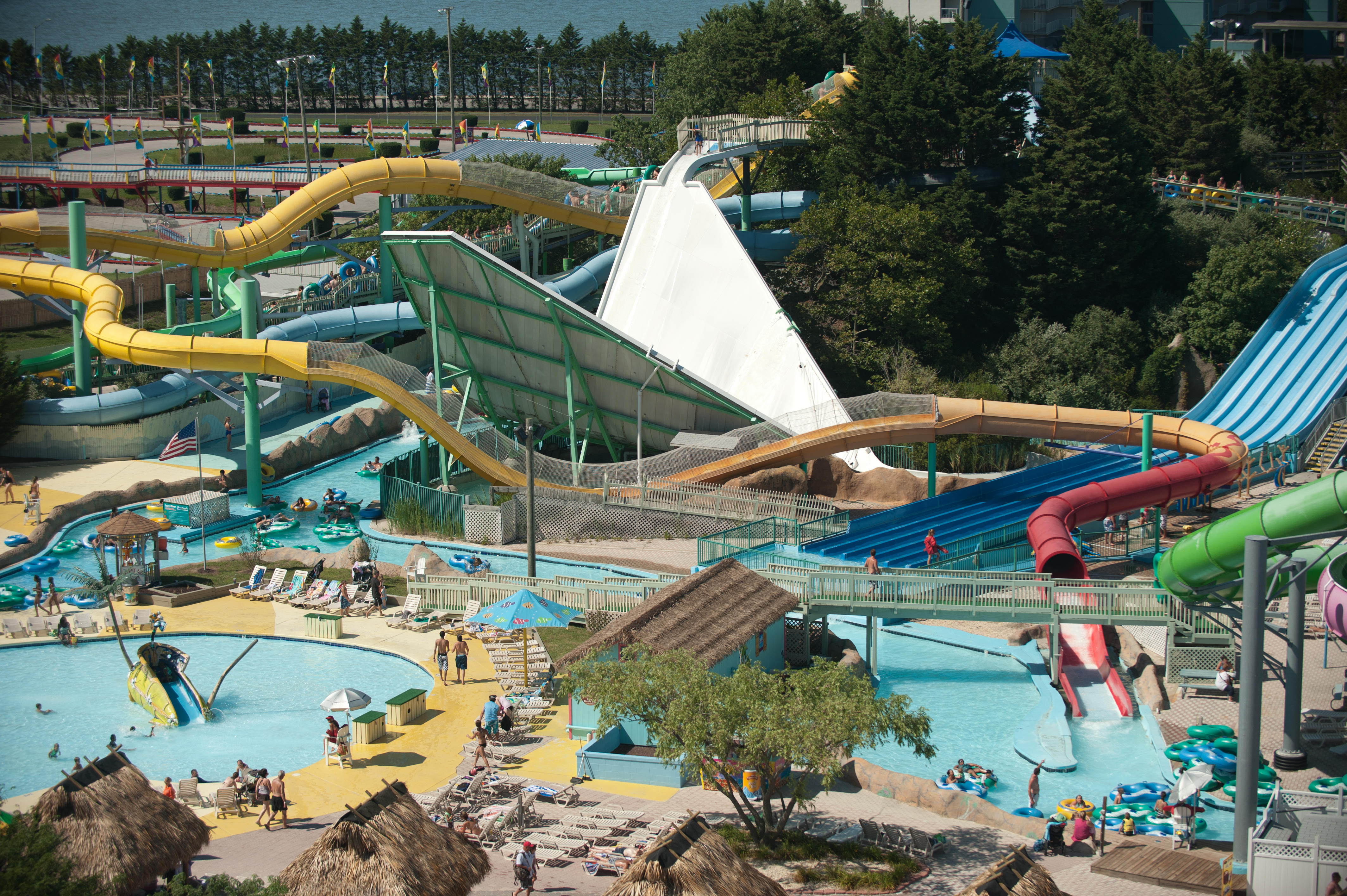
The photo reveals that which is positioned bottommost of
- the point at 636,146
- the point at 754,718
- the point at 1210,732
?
the point at 1210,732

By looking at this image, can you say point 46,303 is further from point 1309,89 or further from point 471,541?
point 1309,89

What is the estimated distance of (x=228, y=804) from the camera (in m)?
20.9

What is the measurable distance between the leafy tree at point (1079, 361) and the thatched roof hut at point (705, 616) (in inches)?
885

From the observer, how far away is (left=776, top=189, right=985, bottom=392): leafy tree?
4694 centimetres

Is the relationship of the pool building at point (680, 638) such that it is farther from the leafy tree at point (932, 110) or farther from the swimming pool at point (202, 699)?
the leafy tree at point (932, 110)

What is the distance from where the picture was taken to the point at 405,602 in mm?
31062

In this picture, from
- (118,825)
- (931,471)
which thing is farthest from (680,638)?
(931,471)

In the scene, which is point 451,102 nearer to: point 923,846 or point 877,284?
point 877,284

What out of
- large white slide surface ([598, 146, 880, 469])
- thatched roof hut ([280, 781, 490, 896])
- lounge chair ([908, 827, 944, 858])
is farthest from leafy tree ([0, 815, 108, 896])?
large white slide surface ([598, 146, 880, 469])

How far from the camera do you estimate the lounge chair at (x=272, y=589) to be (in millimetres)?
31844

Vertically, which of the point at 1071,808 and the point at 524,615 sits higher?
the point at 524,615

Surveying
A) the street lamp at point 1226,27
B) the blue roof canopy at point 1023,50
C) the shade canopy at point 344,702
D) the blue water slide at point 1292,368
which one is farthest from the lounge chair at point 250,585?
the blue roof canopy at point 1023,50

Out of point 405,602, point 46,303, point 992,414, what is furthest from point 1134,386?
point 46,303

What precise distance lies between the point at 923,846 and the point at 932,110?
3717 centimetres
